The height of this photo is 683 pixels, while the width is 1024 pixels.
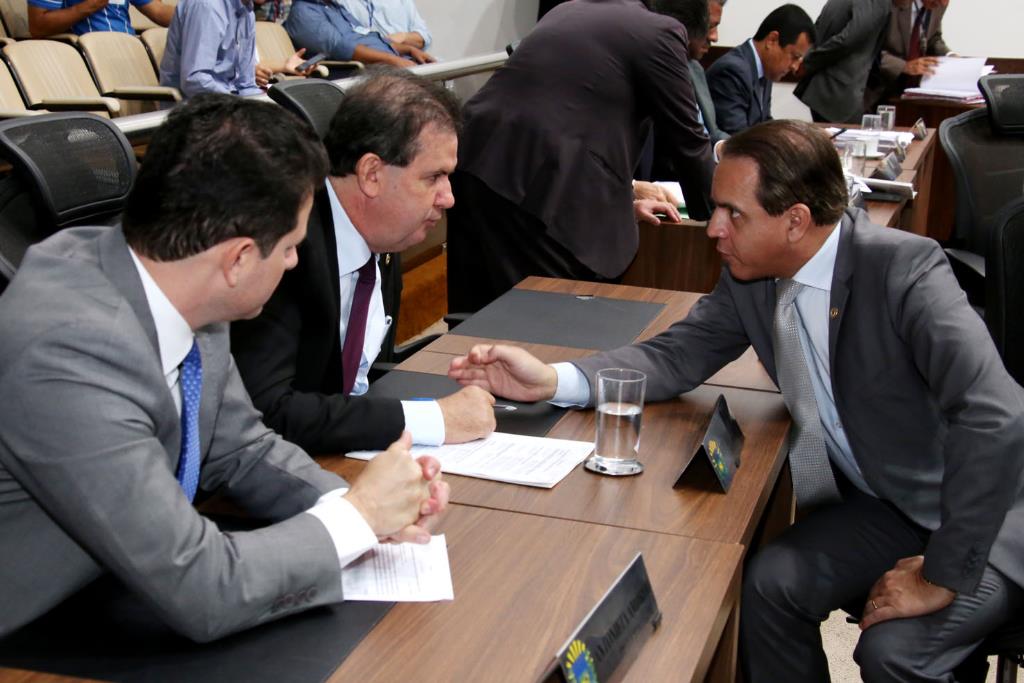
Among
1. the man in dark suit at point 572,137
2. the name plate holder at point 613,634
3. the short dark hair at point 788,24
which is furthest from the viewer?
the short dark hair at point 788,24

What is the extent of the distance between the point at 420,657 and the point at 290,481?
0.40m

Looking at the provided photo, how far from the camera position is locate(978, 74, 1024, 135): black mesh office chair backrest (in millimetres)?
3678

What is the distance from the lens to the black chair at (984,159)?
138 inches

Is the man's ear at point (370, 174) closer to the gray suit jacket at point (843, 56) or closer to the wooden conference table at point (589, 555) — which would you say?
the wooden conference table at point (589, 555)

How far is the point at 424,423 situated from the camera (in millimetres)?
1703

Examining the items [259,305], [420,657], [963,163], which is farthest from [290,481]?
[963,163]

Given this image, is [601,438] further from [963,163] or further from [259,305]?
[963,163]

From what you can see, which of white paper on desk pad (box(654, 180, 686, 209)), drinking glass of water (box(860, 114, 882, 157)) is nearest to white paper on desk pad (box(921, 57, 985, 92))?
drinking glass of water (box(860, 114, 882, 157))

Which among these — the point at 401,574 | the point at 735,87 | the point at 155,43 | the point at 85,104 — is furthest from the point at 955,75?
the point at 401,574

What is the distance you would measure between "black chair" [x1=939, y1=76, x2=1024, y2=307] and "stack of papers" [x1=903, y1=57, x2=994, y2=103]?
238 centimetres

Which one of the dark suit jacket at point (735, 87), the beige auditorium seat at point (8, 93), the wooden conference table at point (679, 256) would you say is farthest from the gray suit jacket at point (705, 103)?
the beige auditorium seat at point (8, 93)

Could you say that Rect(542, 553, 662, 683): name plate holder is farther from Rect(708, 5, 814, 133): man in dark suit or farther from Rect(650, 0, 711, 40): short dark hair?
Rect(708, 5, 814, 133): man in dark suit

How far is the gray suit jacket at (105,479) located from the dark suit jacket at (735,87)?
166 inches

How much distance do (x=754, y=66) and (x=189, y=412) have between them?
4309 mm
